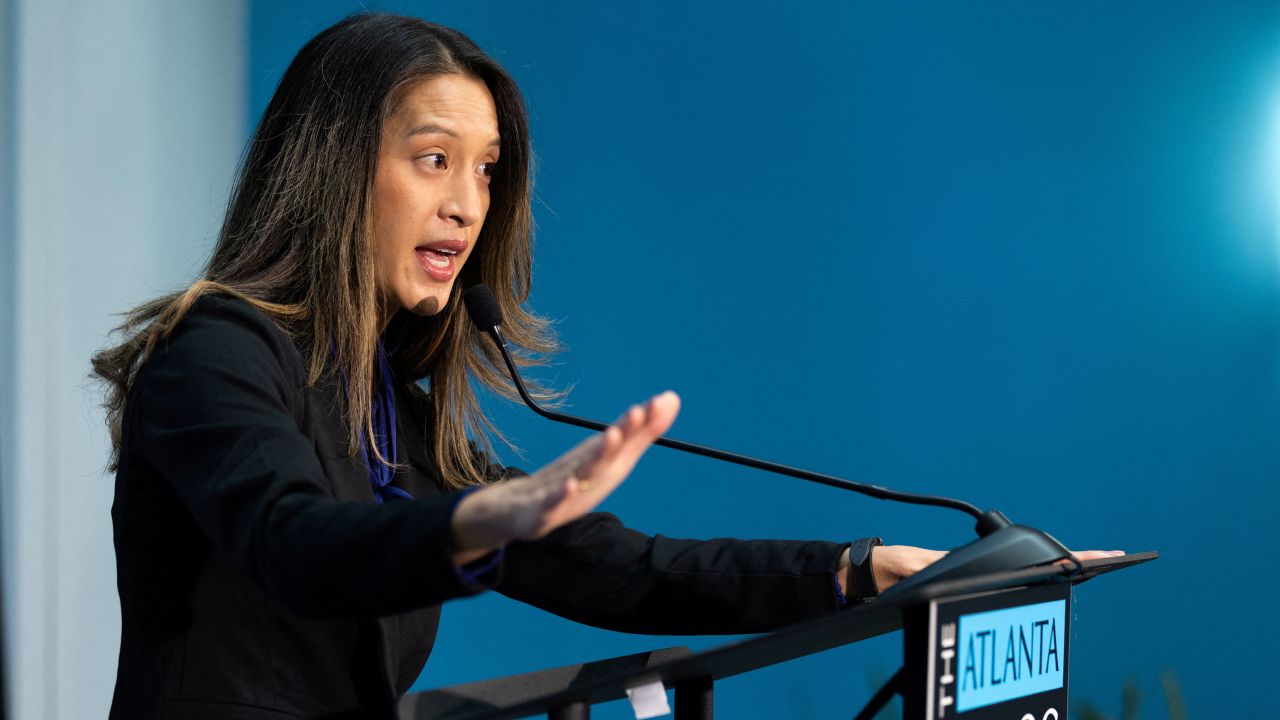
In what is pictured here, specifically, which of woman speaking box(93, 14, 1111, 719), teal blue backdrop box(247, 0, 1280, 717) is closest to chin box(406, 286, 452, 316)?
woman speaking box(93, 14, 1111, 719)

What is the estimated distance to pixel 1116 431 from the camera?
2449 millimetres

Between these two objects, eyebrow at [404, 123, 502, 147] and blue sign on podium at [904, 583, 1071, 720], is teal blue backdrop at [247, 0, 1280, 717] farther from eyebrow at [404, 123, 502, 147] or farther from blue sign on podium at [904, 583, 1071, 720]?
blue sign on podium at [904, 583, 1071, 720]

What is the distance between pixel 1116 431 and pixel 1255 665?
54 cm

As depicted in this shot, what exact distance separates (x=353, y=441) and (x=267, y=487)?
16.8 inches

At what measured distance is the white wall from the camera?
2000mm

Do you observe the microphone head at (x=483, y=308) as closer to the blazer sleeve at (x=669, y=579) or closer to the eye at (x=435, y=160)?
the eye at (x=435, y=160)

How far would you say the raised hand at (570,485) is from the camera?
675 mm

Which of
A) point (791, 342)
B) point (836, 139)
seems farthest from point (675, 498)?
point (836, 139)

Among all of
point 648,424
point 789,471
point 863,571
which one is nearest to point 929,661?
point 648,424

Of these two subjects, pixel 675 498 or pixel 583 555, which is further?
pixel 675 498

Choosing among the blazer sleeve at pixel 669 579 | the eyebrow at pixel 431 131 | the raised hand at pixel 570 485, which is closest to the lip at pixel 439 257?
the eyebrow at pixel 431 131

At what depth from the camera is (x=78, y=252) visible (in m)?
2.18

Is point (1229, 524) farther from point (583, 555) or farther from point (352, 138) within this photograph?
point (352, 138)

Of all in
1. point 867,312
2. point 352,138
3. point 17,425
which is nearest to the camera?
point 352,138
